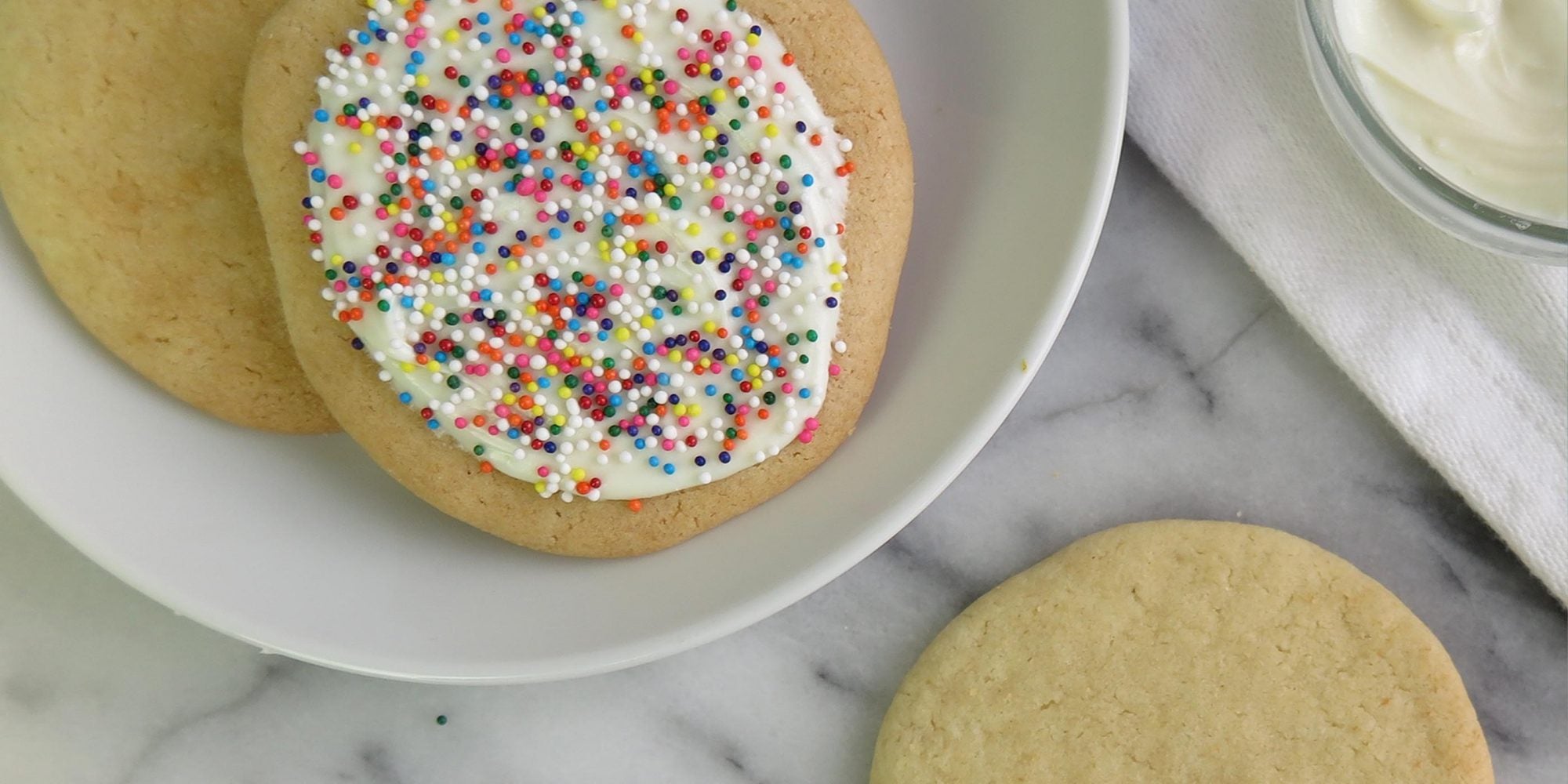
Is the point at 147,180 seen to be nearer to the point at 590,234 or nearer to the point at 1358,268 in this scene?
the point at 590,234

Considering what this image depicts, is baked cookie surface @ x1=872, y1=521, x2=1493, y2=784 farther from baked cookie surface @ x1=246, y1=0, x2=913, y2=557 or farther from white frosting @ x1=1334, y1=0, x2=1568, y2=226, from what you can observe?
white frosting @ x1=1334, y1=0, x2=1568, y2=226

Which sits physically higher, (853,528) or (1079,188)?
(1079,188)

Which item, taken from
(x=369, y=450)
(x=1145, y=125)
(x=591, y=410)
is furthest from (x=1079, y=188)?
(x=369, y=450)

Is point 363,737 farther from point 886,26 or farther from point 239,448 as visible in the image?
point 886,26

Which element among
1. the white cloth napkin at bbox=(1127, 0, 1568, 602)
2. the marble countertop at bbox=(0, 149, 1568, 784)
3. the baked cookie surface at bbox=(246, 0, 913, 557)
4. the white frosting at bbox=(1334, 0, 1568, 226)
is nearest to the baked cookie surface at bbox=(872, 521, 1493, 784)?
the marble countertop at bbox=(0, 149, 1568, 784)

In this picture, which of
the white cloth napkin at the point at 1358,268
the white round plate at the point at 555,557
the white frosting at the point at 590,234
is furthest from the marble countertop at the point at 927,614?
the white frosting at the point at 590,234

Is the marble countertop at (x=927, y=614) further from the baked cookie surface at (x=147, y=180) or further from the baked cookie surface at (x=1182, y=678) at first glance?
the baked cookie surface at (x=147, y=180)
